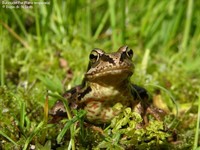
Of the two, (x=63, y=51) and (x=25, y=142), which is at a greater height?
(x=63, y=51)

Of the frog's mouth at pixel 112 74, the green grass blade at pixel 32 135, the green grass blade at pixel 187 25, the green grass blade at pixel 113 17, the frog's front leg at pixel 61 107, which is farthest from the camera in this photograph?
the green grass blade at pixel 187 25

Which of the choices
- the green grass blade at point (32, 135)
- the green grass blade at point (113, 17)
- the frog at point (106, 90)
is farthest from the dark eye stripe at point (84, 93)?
the green grass blade at point (113, 17)

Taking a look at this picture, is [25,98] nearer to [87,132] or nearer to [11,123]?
[11,123]

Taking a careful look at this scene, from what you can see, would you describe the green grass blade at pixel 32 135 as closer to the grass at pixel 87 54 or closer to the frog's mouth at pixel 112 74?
the grass at pixel 87 54

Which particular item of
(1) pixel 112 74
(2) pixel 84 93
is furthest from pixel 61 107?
(1) pixel 112 74

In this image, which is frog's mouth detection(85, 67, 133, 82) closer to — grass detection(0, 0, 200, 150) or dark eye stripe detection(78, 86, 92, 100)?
dark eye stripe detection(78, 86, 92, 100)

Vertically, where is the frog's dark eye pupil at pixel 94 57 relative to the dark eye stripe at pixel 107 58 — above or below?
above

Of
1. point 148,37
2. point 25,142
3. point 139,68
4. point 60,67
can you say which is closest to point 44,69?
point 60,67
